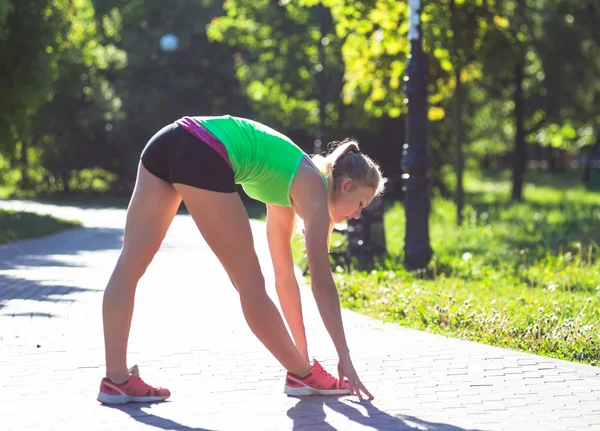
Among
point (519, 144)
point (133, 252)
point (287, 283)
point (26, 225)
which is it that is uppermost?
point (133, 252)

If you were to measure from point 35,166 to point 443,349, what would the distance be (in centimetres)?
2868

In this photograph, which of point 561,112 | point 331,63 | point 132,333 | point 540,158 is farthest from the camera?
point 540,158

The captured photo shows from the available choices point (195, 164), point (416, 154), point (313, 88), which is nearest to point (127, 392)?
point (195, 164)

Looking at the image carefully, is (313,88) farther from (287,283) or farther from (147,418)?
(147,418)

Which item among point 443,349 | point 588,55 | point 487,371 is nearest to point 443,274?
point 443,349

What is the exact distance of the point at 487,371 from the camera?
582cm

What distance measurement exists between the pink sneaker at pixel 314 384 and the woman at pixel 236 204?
0.07 m

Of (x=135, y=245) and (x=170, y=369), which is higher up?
(x=135, y=245)

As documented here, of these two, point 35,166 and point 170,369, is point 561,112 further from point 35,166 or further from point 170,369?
point 170,369

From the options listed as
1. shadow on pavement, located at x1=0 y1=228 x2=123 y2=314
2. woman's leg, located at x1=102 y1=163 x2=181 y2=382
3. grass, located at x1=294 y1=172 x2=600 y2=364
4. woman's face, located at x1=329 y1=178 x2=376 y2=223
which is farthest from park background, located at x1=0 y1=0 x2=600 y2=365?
woman's leg, located at x1=102 y1=163 x2=181 y2=382

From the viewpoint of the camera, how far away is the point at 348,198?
4.82m

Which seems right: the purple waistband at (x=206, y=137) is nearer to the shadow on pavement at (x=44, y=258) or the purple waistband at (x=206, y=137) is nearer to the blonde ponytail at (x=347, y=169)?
the blonde ponytail at (x=347, y=169)

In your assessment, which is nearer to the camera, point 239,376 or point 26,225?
point 239,376

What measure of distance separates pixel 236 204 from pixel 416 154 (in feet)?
21.4
